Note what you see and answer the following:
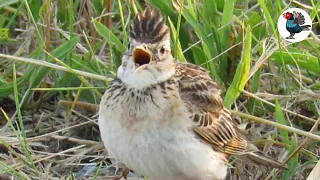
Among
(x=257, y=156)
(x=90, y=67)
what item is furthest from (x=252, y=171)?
(x=90, y=67)

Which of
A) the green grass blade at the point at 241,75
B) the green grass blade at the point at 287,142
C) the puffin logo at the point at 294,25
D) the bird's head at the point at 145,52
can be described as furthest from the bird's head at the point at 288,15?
the bird's head at the point at 145,52

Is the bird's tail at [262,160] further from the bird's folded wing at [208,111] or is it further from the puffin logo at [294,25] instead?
the puffin logo at [294,25]

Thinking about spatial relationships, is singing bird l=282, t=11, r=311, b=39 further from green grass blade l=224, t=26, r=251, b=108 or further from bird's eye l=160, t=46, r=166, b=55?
bird's eye l=160, t=46, r=166, b=55

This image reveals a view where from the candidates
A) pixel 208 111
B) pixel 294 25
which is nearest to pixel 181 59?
pixel 208 111

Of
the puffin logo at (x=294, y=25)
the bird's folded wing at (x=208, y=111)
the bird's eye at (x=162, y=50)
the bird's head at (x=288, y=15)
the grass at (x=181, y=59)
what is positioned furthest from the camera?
the bird's head at (x=288, y=15)

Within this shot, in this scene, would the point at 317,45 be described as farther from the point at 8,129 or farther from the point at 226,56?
the point at 8,129

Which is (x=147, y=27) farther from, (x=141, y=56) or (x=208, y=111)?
(x=208, y=111)
